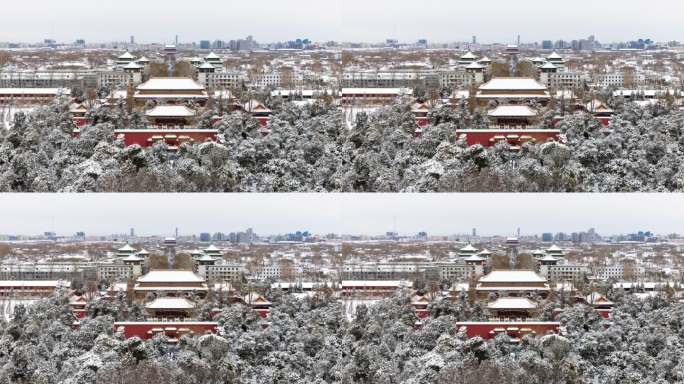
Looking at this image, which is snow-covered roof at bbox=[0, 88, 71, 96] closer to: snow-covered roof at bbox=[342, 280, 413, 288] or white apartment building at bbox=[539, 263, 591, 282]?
snow-covered roof at bbox=[342, 280, 413, 288]

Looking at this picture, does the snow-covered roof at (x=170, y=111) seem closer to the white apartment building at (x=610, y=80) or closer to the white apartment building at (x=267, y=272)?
the white apartment building at (x=267, y=272)

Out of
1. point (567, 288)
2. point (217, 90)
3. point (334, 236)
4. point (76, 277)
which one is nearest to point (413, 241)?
point (334, 236)

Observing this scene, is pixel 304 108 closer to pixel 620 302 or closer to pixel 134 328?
pixel 134 328

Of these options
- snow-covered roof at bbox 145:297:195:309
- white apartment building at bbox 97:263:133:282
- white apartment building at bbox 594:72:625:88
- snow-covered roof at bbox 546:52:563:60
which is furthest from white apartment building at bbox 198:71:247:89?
white apartment building at bbox 594:72:625:88

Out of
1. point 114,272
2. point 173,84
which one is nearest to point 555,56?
point 173,84

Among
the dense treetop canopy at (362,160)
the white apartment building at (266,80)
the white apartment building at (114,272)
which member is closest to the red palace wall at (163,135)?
the dense treetop canopy at (362,160)

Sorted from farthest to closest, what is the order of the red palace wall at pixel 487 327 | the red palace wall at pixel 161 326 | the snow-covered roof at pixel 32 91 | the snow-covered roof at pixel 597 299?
the snow-covered roof at pixel 32 91 < the snow-covered roof at pixel 597 299 < the red palace wall at pixel 161 326 < the red palace wall at pixel 487 327

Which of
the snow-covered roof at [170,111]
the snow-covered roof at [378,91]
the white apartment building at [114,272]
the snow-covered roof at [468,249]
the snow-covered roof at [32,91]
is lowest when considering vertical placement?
the white apartment building at [114,272]
